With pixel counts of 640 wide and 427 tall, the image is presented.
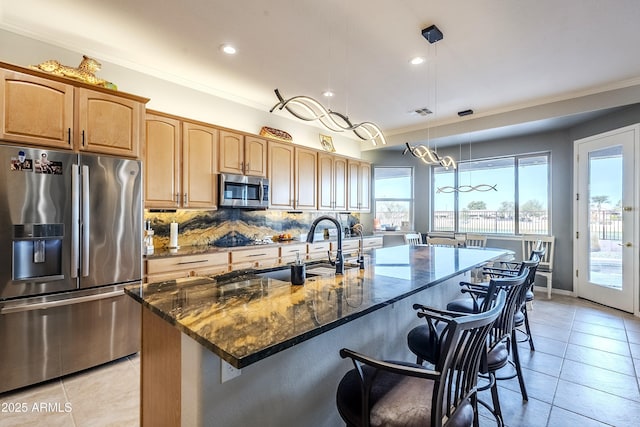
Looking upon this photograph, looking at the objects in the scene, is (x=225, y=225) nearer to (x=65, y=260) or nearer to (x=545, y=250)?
(x=65, y=260)

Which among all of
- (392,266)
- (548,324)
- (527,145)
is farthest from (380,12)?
(527,145)

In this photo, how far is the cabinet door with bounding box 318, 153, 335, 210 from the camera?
5.26m

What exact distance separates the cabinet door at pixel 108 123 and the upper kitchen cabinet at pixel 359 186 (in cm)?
383

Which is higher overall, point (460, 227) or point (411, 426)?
point (460, 227)

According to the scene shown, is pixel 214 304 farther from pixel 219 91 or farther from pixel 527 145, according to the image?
pixel 527 145

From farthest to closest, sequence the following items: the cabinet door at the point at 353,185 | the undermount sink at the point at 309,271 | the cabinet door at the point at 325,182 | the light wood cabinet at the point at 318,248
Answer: the cabinet door at the point at 353,185 → the cabinet door at the point at 325,182 → the light wood cabinet at the point at 318,248 → the undermount sink at the point at 309,271

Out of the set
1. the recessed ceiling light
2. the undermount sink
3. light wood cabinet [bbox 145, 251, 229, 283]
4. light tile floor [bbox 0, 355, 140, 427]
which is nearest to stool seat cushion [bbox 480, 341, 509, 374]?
the undermount sink

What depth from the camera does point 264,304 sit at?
4.21ft

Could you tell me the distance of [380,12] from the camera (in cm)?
246

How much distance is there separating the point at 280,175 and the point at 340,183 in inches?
57.8

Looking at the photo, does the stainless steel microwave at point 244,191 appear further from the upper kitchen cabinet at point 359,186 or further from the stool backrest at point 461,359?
the stool backrest at point 461,359

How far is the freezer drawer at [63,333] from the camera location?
220 cm

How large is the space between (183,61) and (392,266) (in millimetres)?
3138

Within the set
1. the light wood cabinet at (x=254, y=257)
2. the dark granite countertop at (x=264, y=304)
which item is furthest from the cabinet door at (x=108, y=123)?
the dark granite countertop at (x=264, y=304)
